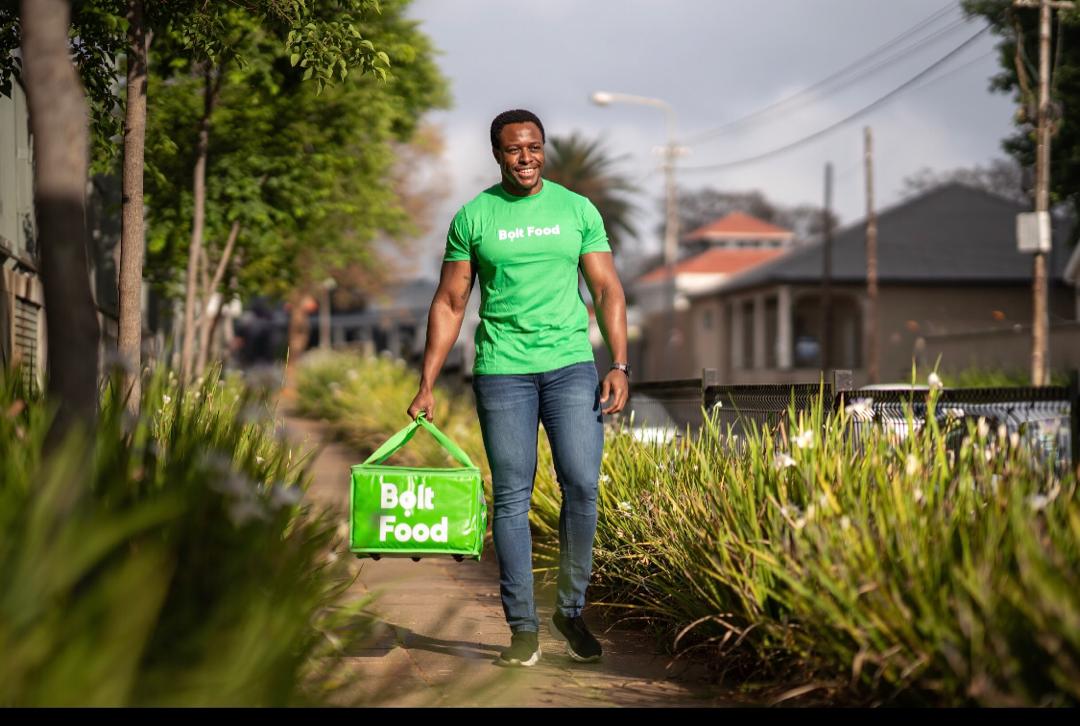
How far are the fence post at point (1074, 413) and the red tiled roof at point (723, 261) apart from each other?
56904 mm

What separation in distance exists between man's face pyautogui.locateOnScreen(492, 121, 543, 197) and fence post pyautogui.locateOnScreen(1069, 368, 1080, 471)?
202 centimetres

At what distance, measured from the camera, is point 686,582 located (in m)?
5.23

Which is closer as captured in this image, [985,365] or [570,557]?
[570,557]

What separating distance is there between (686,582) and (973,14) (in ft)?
73.9

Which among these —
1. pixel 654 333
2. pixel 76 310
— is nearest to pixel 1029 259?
pixel 654 333

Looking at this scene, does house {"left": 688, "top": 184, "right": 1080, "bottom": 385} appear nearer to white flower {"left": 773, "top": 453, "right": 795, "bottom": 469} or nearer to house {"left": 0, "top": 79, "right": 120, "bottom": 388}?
house {"left": 0, "top": 79, "right": 120, "bottom": 388}

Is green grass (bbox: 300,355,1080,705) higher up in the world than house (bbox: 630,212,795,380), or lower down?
lower down

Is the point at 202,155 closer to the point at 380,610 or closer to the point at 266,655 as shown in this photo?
the point at 380,610

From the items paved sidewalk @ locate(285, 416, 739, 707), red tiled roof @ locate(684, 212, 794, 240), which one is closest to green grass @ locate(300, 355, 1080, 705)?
paved sidewalk @ locate(285, 416, 739, 707)

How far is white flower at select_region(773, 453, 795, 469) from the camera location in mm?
4492

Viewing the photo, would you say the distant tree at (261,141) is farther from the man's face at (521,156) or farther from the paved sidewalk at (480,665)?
the man's face at (521,156)

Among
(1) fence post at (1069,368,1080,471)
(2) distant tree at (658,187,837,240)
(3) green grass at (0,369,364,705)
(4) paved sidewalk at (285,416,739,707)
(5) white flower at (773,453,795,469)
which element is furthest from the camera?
(2) distant tree at (658,187,837,240)

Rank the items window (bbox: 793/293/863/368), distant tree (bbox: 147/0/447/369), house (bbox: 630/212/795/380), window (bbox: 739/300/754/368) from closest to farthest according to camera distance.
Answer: distant tree (bbox: 147/0/447/369)
window (bbox: 793/293/863/368)
window (bbox: 739/300/754/368)
house (bbox: 630/212/795/380)

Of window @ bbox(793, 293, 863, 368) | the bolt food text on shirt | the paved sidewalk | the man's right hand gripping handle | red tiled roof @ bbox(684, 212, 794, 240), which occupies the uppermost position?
red tiled roof @ bbox(684, 212, 794, 240)
